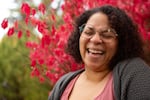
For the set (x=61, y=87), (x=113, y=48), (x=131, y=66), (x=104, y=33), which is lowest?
(x=61, y=87)

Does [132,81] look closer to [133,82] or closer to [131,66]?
[133,82]

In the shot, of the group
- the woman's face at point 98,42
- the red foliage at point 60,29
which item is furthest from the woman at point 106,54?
the red foliage at point 60,29

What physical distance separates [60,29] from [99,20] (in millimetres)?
2094

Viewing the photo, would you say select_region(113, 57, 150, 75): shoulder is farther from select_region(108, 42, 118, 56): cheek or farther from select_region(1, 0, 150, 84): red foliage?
select_region(1, 0, 150, 84): red foliage

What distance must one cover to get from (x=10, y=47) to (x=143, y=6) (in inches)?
339

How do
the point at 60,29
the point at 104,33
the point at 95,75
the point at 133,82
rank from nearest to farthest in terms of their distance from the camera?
the point at 133,82, the point at 104,33, the point at 95,75, the point at 60,29

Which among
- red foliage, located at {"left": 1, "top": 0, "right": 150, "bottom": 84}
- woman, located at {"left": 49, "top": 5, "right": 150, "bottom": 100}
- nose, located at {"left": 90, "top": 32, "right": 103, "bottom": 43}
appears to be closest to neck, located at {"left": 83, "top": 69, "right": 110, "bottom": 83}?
woman, located at {"left": 49, "top": 5, "right": 150, "bottom": 100}

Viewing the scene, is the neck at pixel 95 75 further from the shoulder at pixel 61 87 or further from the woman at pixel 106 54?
the shoulder at pixel 61 87

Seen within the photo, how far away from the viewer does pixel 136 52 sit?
2.61 meters

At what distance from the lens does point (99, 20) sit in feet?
8.38

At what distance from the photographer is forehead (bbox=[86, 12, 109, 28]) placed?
2.54 m

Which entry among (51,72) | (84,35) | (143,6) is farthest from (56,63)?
(84,35)

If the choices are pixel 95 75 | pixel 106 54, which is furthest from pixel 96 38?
pixel 95 75

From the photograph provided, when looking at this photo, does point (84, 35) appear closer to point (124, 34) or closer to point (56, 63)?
point (124, 34)
